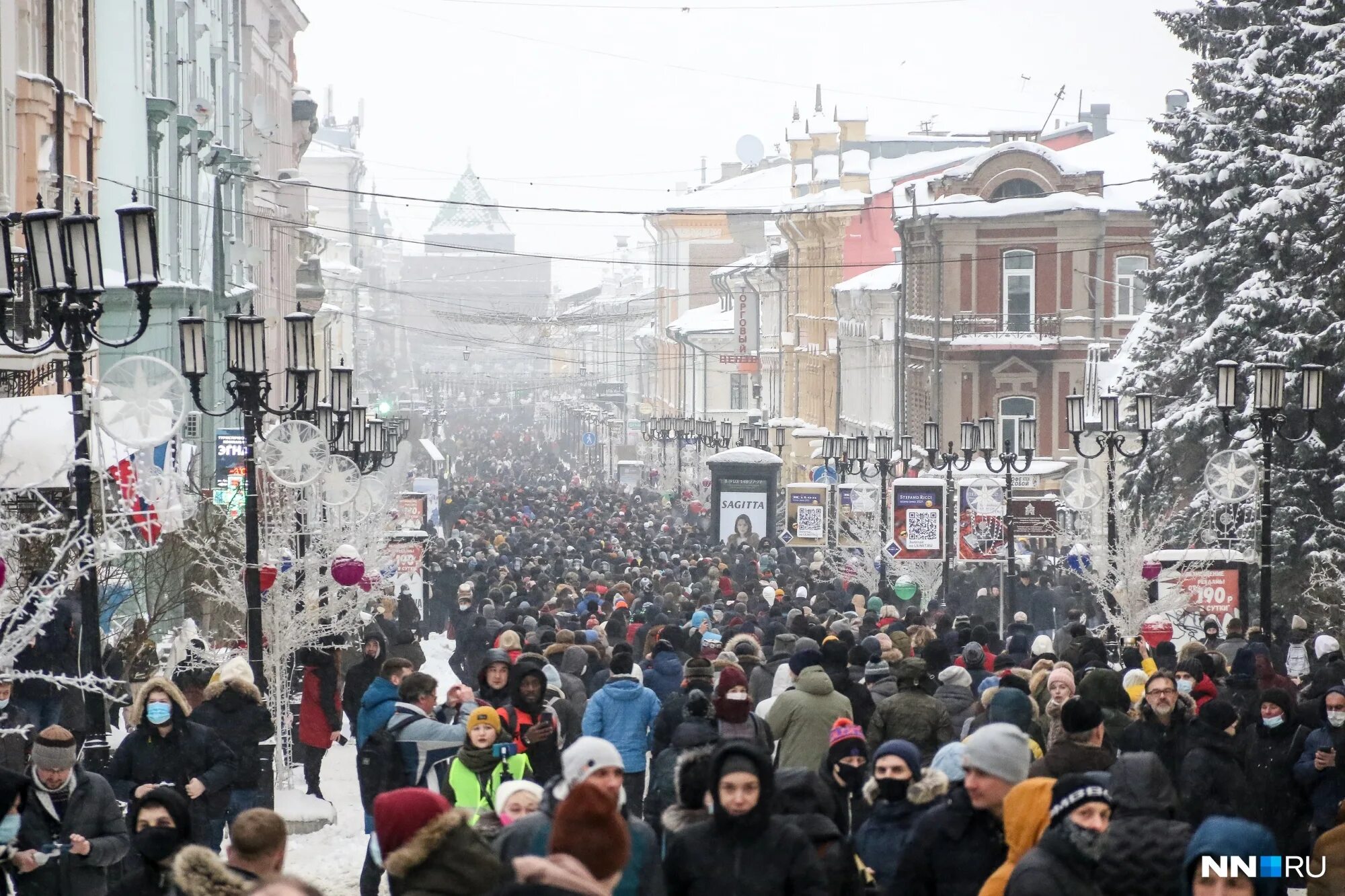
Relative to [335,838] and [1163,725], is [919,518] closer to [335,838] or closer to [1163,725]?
[335,838]

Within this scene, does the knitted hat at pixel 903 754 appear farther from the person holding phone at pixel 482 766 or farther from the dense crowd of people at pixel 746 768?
the person holding phone at pixel 482 766

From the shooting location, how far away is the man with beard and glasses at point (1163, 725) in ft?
34.7

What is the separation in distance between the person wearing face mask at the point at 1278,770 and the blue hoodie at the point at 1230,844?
4.95 metres

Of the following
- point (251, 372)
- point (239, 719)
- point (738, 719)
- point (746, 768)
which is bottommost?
point (239, 719)

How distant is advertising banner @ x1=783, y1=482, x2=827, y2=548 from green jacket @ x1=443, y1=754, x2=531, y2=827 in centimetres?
2767

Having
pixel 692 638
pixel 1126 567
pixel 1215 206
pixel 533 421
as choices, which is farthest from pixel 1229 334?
pixel 533 421

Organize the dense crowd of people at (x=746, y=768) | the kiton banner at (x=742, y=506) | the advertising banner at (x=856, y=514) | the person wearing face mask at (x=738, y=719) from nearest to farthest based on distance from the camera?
the dense crowd of people at (x=746, y=768) < the person wearing face mask at (x=738, y=719) < the advertising banner at (x=856, y=514) < the kiton banner at (x=742, y=506)

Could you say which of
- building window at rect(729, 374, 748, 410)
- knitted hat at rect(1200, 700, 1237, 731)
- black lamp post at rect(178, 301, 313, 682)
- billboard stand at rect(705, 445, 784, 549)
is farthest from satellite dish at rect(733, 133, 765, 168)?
knitted hat at rect(1200, 700, 1237, 731)

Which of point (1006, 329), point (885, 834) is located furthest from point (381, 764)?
point (1006, 329)

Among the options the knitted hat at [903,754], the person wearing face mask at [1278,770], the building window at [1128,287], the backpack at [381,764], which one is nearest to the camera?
the knitted hat at [903,754]

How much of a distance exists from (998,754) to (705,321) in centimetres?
7487

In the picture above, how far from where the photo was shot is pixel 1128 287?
1825 inches

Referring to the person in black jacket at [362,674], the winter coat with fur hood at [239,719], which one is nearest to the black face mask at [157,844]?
the winter coat with fur hood at [239,719]

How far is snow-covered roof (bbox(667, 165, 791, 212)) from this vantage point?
9031 cm
